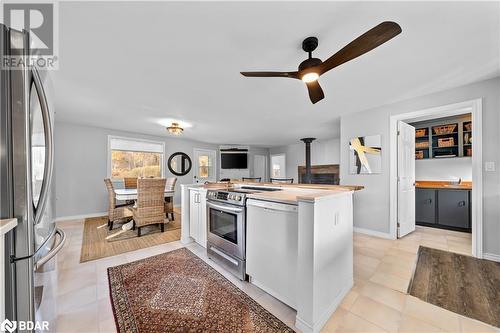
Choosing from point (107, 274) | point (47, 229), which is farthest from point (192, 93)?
point (107, 274)

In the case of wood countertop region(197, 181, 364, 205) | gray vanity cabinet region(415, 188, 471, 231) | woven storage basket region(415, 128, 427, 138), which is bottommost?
gray vanity cabinet region(415, 188, 471, 231)

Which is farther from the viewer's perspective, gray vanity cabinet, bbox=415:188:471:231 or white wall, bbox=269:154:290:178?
white wall, bbox=269:154:290:178

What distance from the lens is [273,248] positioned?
5.34ft

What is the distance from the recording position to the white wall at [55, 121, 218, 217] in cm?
440

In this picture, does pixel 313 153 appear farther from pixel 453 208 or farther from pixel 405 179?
pixel 453 208

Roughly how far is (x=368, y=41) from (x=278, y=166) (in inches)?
296

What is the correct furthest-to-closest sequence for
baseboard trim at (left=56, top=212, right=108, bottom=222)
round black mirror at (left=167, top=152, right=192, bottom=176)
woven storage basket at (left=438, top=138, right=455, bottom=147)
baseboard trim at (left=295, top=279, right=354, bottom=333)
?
round black mirror at (left=167, top=152, right=192, bottom=176) → baseboard trim at (left=56, top=212, right=108, bottom=222) → woven storage basket at (left=438, top=138, right=455, bottom=147) → baseboard trim at (left=295, top=279, right=354, bottom=333)

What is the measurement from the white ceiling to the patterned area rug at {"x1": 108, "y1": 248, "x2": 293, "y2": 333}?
7.52 ft

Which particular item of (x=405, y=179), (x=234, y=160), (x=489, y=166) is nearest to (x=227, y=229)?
(x=405, y=179)

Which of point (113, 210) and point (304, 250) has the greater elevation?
point (304, 250)

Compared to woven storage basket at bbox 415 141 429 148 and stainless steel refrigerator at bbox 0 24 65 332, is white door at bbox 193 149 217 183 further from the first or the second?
woven storage basket at bbox 415 141 429 148

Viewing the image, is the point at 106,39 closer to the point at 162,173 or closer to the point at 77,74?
the point at 77,74

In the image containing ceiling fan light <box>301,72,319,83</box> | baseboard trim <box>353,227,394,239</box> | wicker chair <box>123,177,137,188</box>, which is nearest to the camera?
ceiling fan light <box>301,72,319,83</box>

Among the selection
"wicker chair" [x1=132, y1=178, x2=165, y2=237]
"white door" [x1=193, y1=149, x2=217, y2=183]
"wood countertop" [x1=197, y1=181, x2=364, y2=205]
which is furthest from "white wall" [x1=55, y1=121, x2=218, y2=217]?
"wood countertop" [x1=197, y1=181, x2=364, y2=205]
